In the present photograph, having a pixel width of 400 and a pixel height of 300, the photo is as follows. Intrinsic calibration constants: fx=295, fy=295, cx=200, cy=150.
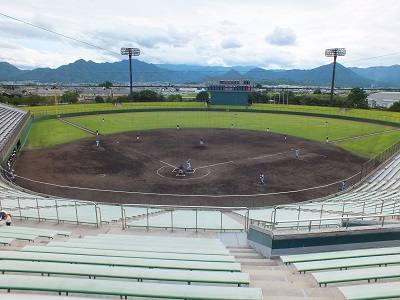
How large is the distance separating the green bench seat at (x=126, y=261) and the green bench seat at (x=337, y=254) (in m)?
1.81

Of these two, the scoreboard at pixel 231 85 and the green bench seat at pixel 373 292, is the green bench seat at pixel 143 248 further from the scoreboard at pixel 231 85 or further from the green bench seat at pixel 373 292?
the scoreboard at pixel 231 85

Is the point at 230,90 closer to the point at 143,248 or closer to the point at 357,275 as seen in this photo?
the point at 143,248

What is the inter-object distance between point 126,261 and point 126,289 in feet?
5.31

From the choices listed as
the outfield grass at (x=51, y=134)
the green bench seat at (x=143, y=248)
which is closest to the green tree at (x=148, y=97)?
the outfield grass at (x=51, y=134)

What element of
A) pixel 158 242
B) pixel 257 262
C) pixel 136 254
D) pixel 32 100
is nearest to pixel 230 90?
pixel 32 100

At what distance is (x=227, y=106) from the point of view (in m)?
92.9

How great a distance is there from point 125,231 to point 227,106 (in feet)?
274

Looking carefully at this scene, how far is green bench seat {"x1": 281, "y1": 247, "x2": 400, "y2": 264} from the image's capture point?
7852 millimetres

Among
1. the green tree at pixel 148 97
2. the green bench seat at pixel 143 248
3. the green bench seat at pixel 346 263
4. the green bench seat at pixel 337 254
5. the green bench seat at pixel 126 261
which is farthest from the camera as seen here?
the green tree at pixel 148 97

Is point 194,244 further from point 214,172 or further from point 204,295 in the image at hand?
point 214,172

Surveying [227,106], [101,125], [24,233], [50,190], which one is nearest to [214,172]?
[50,190]

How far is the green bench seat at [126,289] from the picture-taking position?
538 cm

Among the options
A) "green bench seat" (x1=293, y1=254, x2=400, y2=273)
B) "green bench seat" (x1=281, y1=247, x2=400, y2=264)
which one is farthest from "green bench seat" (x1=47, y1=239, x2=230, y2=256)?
"green bench seat" (x1=293, y1=254, x2=400, y2=273)

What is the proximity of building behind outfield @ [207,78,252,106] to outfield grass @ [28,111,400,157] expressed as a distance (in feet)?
52.4
